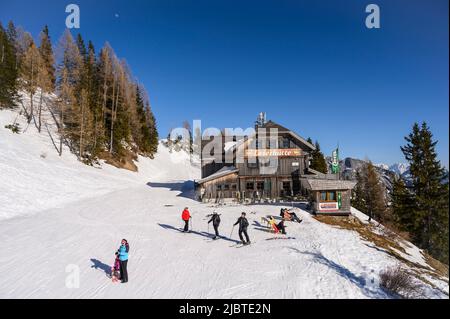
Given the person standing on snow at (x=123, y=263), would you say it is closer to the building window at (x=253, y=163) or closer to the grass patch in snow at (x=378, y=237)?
the grass patch in snow at (x=378, y=237)

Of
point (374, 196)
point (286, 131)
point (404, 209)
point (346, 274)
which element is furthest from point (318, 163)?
point (346, 274)

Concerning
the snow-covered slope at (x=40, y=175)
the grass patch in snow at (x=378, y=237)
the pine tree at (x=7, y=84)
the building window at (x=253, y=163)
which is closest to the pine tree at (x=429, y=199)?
the grass patch in snow at (x=378, y=237)

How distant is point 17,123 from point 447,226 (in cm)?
5445

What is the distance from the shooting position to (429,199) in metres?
29.0

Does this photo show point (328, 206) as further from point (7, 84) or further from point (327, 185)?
point (7, 84)

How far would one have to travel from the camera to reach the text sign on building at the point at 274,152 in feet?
102

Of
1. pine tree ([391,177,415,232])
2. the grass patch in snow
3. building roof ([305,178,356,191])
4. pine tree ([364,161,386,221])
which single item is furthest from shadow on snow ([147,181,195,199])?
pine tree ([364,161,386,221])

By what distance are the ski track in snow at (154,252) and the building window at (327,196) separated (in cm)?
259

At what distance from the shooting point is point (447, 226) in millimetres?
28547

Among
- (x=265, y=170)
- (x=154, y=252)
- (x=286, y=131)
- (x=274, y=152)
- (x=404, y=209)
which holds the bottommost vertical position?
(x=404, y=209)

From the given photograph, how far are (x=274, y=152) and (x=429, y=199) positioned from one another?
1765 centimetres

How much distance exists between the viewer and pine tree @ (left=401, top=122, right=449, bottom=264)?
2884cm

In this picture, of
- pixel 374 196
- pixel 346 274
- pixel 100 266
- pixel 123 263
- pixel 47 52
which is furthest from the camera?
pixel 47 52

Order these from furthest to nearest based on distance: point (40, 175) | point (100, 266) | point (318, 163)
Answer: point (318, 163), point (40, 175), point (100, 266)
